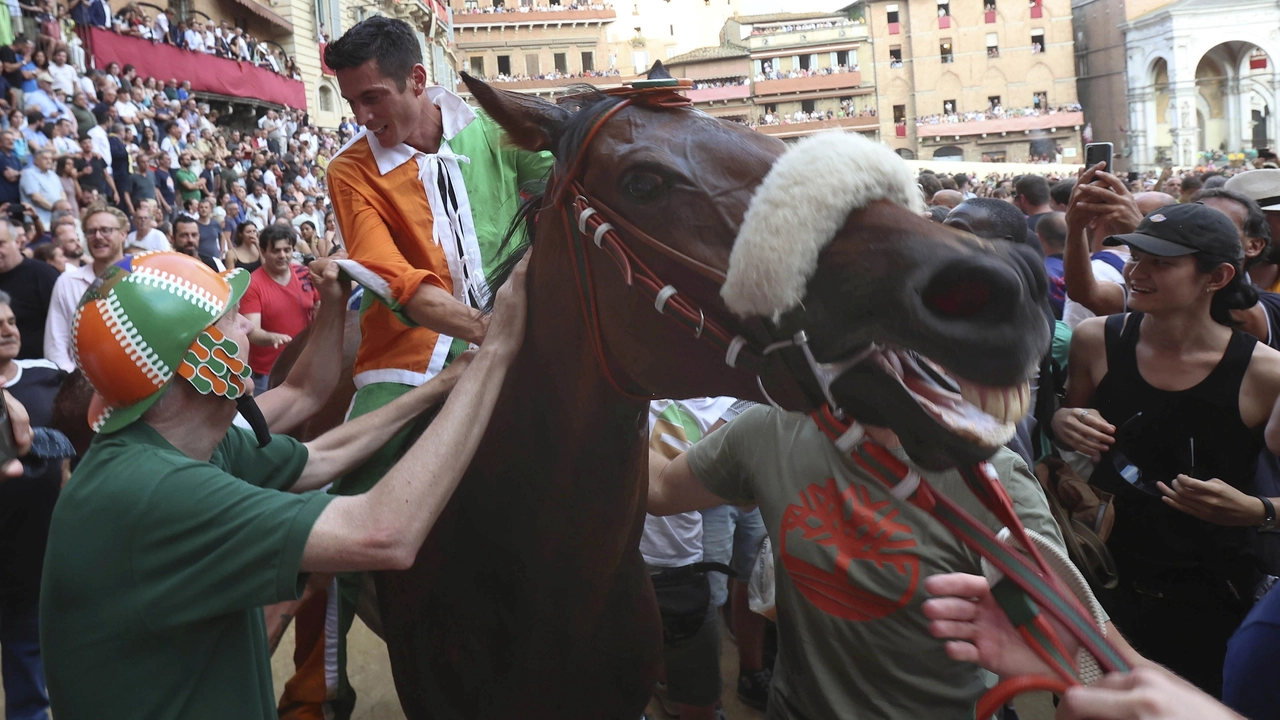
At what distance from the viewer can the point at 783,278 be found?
160 centimetres

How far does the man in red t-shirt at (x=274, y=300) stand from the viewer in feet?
24.6

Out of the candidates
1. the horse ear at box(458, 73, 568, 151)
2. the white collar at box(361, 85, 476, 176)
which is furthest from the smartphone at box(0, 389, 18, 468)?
the horse ear at box(458, 73, 568, 151)

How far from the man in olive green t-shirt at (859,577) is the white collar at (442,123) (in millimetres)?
1505

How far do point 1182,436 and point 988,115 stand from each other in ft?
229

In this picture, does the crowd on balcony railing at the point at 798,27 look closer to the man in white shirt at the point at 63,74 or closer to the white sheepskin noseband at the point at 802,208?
the man in white shirt at the point at 63,74

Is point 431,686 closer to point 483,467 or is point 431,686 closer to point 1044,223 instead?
point 483,467

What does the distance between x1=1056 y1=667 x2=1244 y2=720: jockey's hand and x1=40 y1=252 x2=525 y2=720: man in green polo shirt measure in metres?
1.28

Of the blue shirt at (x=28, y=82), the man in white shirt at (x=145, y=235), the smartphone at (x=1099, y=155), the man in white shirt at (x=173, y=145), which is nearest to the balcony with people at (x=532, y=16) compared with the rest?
the man in white shirt at (x=173, y=145)

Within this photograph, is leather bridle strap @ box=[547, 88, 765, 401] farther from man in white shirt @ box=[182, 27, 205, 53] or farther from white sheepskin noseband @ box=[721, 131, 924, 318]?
man in white shirt @ box=[182, 27, 205, 53]

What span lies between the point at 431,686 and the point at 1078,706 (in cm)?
188

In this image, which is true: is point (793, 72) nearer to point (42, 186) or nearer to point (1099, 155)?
point (42, 186)

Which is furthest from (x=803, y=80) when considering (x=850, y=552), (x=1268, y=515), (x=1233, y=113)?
(x=850, y=552)

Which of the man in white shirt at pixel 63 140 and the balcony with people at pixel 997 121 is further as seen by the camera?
the balcony with people at pixel 997 121

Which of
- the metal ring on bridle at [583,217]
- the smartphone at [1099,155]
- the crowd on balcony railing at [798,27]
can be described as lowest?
the metal ring on bridle at [583,217]
